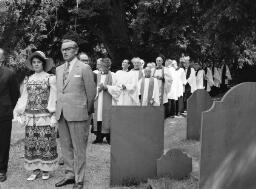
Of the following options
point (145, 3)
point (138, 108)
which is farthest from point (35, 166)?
point (145, 3)

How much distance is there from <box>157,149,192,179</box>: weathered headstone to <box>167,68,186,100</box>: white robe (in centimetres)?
845

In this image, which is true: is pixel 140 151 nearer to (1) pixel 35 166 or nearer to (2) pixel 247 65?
(1) pixel 35 166

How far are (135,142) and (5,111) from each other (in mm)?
2211

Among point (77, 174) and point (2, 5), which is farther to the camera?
point (2, 5)

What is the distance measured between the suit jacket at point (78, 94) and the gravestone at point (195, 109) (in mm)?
4034

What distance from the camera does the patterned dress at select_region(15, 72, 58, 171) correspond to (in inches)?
287

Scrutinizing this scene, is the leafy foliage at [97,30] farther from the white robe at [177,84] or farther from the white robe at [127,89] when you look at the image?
the white robe at [127,89]

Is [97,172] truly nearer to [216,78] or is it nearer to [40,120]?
[40,120]

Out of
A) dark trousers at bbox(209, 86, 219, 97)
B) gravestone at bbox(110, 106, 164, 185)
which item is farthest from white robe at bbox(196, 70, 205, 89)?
gravestone at bbox(110, 106, 164, 185)

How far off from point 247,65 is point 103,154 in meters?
13.3

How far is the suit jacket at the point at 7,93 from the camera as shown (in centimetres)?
751

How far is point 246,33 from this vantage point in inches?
340

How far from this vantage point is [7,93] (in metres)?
7.61

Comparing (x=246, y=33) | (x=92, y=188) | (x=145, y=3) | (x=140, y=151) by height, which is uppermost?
(x=145, y=3)
